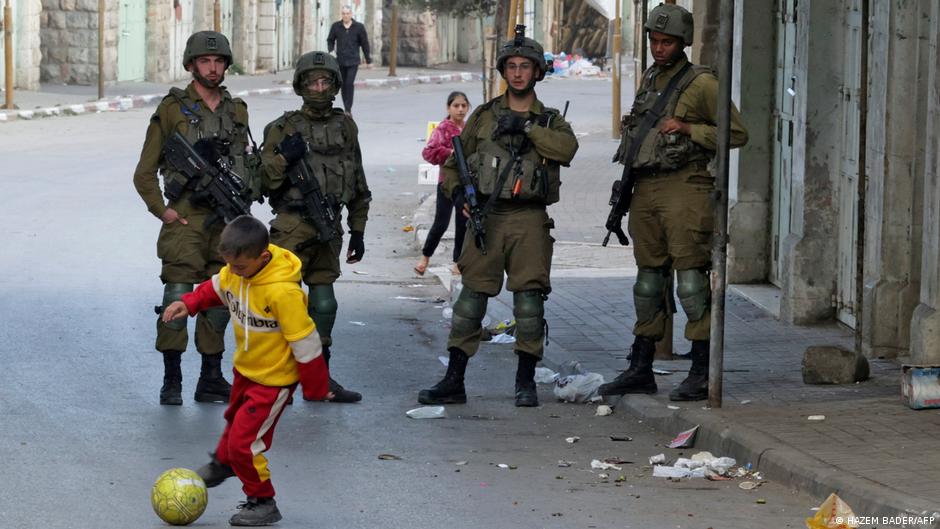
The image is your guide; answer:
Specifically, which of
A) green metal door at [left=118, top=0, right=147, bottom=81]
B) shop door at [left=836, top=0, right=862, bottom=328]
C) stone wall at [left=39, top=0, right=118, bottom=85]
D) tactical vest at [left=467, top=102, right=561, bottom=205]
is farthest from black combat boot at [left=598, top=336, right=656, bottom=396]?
green metal door at [left=118, top=0, right=147, bottom=81]

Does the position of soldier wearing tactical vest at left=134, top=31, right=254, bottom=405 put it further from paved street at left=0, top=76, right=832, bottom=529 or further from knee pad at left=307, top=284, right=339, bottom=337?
knee pad at left=307, top=284, right=339, bottom=337

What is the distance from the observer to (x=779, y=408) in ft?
28.0

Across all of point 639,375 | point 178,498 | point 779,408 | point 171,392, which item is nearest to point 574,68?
point 639,375

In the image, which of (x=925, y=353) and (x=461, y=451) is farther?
(x=925, y=353)

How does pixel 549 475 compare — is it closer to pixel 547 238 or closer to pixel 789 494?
pixel 789 494

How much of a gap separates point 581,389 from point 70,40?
2514 cm

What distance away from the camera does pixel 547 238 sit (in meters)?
9.15

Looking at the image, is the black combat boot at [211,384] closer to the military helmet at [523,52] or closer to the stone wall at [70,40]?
the military helmet at [523,52]

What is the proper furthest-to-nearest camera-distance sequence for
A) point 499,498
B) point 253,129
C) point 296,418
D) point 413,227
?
point 253,129, point 413,227, point 296,418, point 499,498

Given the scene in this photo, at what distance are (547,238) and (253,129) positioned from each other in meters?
17.0

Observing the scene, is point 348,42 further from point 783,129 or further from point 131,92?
point 783,129

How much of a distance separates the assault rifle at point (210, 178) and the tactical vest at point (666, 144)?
1.97 metres

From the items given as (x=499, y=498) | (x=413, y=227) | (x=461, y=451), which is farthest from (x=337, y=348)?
(x=413, y=227)

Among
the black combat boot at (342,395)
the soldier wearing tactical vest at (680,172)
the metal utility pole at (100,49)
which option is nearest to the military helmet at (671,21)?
the soldier wearing tactical vest at (680,172)
